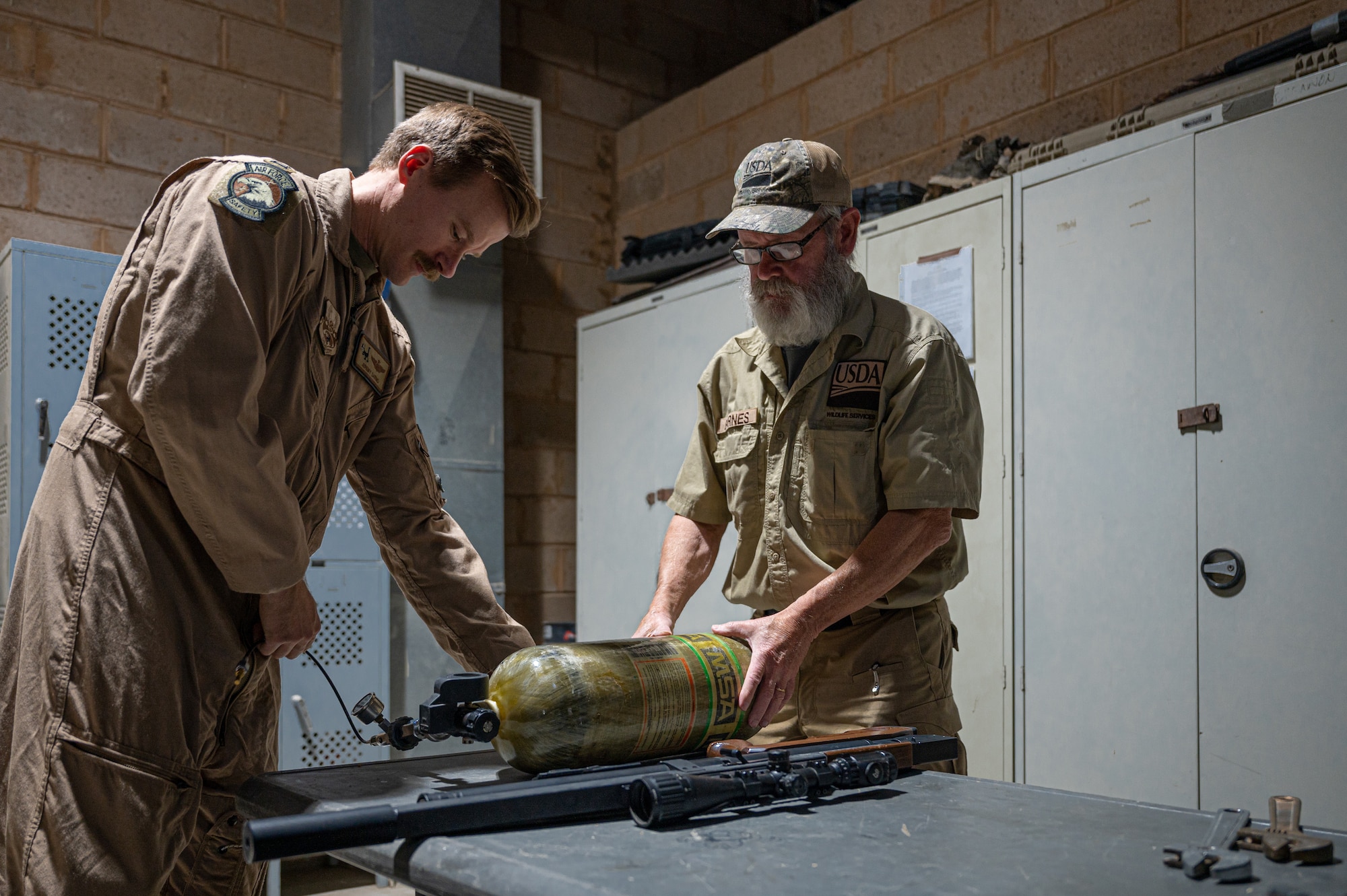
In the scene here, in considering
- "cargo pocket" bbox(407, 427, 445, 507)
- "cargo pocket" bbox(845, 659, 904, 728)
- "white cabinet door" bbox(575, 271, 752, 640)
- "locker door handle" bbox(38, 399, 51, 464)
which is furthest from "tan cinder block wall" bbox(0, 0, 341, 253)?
"cargo pocket" bbox(845, 659, 904, 728)

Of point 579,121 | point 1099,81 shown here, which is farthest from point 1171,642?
point 579,121

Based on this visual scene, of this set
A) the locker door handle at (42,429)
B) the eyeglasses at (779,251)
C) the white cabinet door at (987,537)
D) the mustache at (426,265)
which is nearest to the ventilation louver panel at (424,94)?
the locker door handle at (42,429)

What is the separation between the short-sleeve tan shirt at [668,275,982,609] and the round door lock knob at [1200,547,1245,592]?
0.86m

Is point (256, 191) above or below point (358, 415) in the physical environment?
above

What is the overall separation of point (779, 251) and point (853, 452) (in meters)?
0.36

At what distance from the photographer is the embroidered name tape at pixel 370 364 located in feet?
4.83

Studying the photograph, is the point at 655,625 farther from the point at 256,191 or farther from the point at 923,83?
the point at 923,83

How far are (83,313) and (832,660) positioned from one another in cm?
236

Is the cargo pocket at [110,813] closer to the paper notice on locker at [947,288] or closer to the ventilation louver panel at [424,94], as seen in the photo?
the paper notice on locker at [947,288]

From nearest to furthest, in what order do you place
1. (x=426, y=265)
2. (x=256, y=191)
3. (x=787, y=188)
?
(x=256, y=191)
(x=426, y=265)
(x=787, y=188)

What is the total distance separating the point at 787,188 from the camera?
67.6 inches

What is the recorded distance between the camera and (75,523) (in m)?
1.23

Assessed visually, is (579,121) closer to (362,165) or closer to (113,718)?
(362,165)

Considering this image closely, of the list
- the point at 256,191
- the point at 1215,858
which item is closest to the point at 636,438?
the point at 256,191
